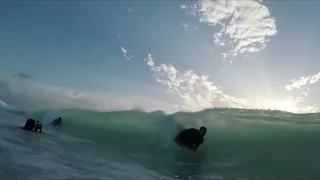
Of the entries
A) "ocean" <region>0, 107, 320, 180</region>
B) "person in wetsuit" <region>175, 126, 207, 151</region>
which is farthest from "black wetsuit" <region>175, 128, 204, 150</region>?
"ocean" <region>0, 107, 320, 180</region>

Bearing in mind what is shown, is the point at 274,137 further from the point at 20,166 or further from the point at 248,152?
the point at 20,166

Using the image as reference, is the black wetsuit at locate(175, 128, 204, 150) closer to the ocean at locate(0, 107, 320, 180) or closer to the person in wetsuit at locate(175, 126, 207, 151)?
the person in wetsuit at locate(175, 126, 207, 151)

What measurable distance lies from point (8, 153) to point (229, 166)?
874 centimetres

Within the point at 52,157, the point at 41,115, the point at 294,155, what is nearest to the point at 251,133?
the point at 294,155

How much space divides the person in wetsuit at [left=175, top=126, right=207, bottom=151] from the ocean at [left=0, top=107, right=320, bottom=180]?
39 cm

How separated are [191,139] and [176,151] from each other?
1.18 meters

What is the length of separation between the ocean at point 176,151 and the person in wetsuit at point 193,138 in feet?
1.27

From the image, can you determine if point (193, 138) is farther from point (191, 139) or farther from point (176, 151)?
point (176, 151)

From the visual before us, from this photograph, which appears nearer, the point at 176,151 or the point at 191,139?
the point at 176,151

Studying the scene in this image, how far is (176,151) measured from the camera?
16.5 metres

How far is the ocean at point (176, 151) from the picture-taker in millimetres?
8719

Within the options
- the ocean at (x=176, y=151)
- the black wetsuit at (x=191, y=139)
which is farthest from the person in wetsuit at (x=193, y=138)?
the ocean at (x=176, y=151)

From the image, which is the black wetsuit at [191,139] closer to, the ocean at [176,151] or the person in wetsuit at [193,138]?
the person in wetsuit at [193,138]

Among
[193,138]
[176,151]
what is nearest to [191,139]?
[193,138]
